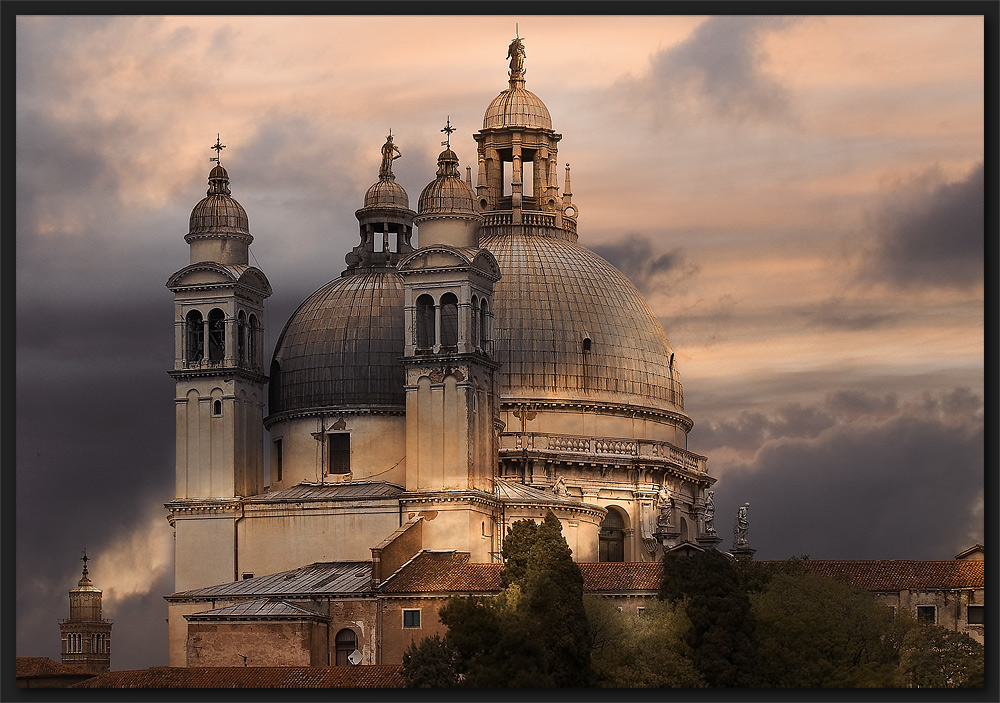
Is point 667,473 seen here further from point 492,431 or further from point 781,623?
point 781,623

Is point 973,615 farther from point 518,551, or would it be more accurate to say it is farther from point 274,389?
point 274,389

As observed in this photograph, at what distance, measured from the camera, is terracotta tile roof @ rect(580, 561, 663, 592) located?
60.4 meters

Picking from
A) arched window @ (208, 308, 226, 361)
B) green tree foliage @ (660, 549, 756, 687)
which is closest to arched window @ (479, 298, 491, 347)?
arched window @ (208, 308, 226, 361)

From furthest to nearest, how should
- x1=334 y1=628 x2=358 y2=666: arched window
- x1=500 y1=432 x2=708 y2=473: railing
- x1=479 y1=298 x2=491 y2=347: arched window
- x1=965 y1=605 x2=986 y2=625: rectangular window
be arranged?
x1=500 y1=432 x2=708 y2=473: railing, x1=479 y1=298 x2=491 y2=347: arched window, x1=334 y1=628 x2=358 y2=666: arched window, x1=965 y1=605 x2=986 y2=625: rectangular window

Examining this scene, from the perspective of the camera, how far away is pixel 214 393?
6875 cm

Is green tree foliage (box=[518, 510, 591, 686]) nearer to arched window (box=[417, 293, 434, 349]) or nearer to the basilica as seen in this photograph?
the basilica

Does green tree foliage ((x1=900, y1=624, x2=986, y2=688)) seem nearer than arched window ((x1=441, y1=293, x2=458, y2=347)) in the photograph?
Yes

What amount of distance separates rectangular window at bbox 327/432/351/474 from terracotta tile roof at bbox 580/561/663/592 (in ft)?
30.0

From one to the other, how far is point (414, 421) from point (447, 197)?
610 centimetres

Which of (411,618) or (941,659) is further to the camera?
(411,618)

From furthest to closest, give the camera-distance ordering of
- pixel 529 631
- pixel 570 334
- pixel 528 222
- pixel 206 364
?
pixel 528 222 < pixel 570 334 < pixel 206 364 < pixel 529 631

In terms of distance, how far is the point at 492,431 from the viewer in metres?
66.8

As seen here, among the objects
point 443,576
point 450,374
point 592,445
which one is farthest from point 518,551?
point 592,445

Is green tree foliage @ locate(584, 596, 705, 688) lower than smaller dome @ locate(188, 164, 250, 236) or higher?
lower
